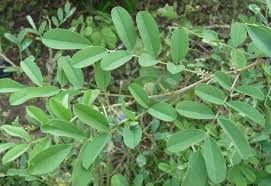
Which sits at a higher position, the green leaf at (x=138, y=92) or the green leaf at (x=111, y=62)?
the green leaf at (x=111, y=62)

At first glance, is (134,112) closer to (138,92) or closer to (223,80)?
(138,92)

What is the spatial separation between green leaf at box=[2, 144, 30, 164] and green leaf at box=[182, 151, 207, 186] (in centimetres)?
30

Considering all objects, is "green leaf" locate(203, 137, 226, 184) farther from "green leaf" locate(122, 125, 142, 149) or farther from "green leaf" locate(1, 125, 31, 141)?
"green leaf" locate(1, 125, 31, 141)

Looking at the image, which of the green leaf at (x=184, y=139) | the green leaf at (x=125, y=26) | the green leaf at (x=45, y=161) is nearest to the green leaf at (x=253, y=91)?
the green leaf at (x=184, y=139)

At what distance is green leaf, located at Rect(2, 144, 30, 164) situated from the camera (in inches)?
39.2

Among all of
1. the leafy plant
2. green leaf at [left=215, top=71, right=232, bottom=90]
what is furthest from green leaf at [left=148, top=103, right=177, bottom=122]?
green leaf at [left=215, top=71, right=232, bottom=90]

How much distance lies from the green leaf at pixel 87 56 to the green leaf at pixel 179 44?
5.0 inches

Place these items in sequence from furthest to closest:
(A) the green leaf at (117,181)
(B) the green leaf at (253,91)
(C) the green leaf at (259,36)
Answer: (A) the green leaf at (117,181) < (B) the green leaf at (253,91) < (C) the green leaf at (259,36)

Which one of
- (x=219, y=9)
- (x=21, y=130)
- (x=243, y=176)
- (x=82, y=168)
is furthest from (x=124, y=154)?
(x=219, y=9)

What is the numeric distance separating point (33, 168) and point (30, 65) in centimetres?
30

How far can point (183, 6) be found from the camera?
97.3 inches

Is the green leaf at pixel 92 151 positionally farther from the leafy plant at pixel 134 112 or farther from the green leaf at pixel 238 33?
the green leaf at pixel 238 33

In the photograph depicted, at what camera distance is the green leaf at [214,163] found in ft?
2.96

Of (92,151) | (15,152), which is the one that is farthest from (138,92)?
(15,152)
